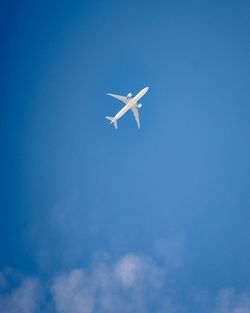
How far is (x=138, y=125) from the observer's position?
355 ft

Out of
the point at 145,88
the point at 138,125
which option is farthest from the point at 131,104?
the point at 138,125

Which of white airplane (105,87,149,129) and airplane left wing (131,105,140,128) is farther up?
airplane left wing (131,105,140,128)

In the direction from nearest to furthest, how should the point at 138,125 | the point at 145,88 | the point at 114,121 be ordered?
the point at 145,88
the point at 114,121
the point at 138,125

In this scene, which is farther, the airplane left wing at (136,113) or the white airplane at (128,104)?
the airplane left wing at (136,113)

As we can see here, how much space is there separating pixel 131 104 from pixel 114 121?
791cm

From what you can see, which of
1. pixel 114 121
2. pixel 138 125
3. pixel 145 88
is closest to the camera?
pixel 145 88

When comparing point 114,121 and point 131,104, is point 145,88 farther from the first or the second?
point 114,121

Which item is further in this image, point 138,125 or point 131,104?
point 138,125

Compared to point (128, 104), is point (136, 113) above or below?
above

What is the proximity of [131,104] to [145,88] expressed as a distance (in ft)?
18.6

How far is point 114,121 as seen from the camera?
102 m

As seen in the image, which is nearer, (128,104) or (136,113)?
(128,104)

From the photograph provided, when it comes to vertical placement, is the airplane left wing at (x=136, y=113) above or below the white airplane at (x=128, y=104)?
above

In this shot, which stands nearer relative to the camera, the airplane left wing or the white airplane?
the white airplane
